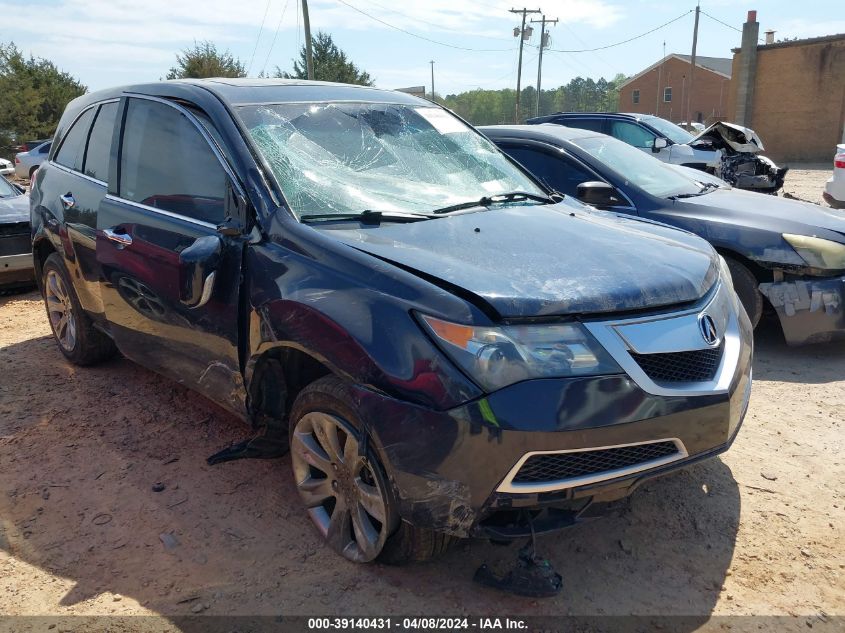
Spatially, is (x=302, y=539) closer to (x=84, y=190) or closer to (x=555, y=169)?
(x=84, y=190)

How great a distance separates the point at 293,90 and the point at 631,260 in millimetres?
1959

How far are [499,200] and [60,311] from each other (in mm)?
3358

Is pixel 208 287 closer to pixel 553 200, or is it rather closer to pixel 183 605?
pixel 183 605

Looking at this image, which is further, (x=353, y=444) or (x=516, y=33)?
(x=516, y=33)

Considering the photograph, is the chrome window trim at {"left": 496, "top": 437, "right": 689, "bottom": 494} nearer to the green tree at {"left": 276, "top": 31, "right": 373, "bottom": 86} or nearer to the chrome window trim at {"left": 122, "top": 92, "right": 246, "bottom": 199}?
the chrome window trim at {"left": 122, "top": 92, "right": 246, "bottom": 199}

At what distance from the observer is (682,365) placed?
2557mm

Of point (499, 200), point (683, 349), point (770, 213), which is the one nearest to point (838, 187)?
point (770, 213)

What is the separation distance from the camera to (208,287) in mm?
3137

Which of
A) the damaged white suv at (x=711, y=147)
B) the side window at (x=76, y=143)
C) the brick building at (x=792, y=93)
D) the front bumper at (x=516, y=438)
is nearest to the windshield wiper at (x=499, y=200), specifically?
the front bumper at (x=516, y=438)

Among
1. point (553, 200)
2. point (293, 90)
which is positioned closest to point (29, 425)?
point (293, 90)

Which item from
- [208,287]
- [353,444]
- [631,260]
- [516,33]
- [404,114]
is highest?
[516,33]

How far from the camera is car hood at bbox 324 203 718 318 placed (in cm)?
250

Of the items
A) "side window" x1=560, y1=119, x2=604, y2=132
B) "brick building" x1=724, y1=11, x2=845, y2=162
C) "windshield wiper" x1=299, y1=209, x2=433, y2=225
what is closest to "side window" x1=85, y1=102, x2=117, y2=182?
"windshield wiper" x1=299, y1=209, x2=433, y2=225

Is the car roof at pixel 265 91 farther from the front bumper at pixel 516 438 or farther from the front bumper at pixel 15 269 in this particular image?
the front bumper at pixel 15 269
